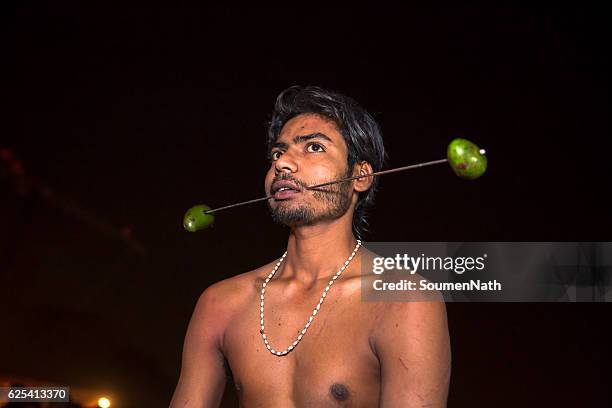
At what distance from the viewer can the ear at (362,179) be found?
2.64m

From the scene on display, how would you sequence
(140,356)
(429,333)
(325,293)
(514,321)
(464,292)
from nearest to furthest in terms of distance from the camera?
(429,333), (325,293), (464,292), (514,321), (140,356)

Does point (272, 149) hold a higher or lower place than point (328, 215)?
higher

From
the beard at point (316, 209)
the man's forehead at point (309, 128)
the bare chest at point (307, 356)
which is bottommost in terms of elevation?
the bare chest at point (307, 356)

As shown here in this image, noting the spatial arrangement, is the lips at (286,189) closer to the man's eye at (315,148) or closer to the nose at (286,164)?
the nose at (286,164)

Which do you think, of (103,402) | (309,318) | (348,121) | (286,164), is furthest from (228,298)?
(103,402)

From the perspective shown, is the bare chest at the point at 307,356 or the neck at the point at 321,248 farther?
the neck at the point at 321,248

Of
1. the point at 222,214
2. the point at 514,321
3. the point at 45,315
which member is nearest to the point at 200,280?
the point at 222,214

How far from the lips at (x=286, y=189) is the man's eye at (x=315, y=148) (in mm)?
136

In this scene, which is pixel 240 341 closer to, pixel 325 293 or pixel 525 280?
pixel 325 293

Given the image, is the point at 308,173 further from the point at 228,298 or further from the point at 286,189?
the point at 228,298

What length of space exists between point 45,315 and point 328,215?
1.52 meters

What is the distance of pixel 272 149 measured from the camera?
2.64 metres

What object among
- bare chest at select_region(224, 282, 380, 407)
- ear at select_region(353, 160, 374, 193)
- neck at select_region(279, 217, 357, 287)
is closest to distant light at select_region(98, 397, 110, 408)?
bare chest at select_region(224, 282, 380, 407)

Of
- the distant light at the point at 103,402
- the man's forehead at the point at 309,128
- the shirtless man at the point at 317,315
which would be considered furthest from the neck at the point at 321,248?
the distant light at the point at 103,402
